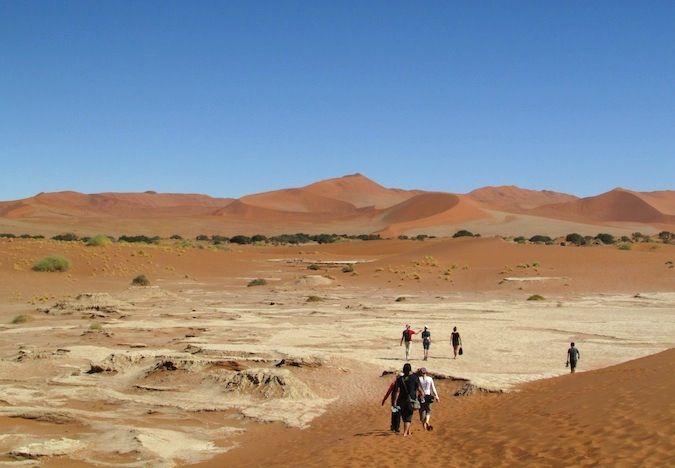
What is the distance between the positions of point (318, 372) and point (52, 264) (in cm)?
3410

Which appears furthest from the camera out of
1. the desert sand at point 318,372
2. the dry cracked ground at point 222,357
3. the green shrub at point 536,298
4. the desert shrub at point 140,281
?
the desert shrub at point 140,281

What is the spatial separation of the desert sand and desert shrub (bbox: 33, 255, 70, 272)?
4.76ft

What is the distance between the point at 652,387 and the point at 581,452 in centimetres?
331

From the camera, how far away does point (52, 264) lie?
47.6 metres

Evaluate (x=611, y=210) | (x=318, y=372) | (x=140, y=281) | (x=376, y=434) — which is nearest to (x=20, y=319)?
(x=318, y=372)

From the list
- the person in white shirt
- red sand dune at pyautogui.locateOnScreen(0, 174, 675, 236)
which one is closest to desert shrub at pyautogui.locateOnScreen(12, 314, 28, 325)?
the person in white shirt

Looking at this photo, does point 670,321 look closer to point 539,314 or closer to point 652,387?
point 539,314

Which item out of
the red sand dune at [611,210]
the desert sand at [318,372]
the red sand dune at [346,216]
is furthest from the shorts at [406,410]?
the red sand dune at [611,210]

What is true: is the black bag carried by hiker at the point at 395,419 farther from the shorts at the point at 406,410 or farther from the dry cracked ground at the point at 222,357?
the dry cracked ground at the point at 222,357

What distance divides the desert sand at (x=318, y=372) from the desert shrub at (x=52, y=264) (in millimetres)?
1449

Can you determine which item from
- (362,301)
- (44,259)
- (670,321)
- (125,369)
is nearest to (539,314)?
(670,321)

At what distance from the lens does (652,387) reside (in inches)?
496

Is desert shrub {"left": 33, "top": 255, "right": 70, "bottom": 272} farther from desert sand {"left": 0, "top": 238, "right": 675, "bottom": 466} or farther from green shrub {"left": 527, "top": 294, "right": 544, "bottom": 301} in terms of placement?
green shrub {"left": 527, "top": 294, "right": 544, "bottom": 301}

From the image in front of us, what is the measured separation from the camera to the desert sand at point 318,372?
11617mm
